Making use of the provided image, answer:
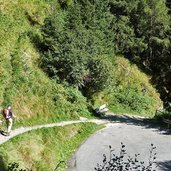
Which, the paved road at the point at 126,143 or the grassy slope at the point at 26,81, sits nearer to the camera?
the paved road at the point at 126,143

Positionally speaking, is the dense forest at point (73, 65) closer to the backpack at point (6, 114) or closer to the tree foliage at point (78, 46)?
the tree foliage at point (78, 46)

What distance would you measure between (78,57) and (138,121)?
7.49 m

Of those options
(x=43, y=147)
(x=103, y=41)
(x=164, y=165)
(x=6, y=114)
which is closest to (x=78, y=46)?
(x=103, y=41)

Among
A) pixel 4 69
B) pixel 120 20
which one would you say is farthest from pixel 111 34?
pixel 4 69

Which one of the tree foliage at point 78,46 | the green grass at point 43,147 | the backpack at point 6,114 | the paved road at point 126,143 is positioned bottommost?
the paved road at point 126,143

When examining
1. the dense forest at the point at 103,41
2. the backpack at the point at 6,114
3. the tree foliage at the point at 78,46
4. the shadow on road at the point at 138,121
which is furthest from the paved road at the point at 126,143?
the dense forest at the point at 103,41

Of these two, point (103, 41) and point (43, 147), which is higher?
point (103, 41)

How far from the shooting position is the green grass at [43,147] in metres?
22.6

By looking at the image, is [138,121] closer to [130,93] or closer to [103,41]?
[130,93]

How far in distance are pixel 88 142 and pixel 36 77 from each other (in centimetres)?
728

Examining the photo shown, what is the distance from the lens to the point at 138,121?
A: 38719 mm

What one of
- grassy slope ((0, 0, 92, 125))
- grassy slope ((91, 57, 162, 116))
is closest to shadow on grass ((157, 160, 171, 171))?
grassy slope ((0, 0, 92, 125))

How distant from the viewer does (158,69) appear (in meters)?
58.2

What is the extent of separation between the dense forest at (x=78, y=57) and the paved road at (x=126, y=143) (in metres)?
3.20
